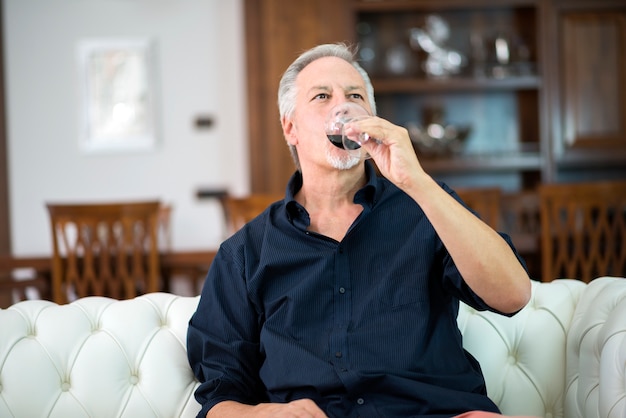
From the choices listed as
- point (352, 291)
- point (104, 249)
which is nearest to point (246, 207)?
point (104, 249)

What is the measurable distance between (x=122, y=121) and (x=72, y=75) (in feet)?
1.49

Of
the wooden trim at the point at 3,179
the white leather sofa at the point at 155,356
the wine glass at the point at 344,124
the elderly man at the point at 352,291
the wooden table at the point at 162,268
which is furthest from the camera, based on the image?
the wooden trim at the point at 3,179

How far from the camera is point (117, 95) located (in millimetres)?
5594

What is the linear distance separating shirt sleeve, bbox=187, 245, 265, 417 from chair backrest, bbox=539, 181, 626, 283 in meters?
2.01

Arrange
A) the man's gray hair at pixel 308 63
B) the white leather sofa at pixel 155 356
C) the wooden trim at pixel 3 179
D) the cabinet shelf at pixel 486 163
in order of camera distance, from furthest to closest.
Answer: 1. the wooden trim at pixel 3 179
2. the cabinet shelf at pixel 486 163
3. the man's gray hair at pixel 308 63
4. the white leather sofa at pixel 155 356

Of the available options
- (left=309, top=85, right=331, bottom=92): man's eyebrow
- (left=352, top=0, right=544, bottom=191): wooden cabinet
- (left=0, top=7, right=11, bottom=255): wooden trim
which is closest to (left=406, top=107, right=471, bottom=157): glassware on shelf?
(left=352, top=0, right=544, bottom=191): wooden cabinet

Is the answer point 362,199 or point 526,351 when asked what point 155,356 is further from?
point 526,351

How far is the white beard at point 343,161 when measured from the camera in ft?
5.83

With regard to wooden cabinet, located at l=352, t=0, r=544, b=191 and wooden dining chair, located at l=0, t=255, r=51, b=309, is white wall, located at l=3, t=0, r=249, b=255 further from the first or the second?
wooden dining chair, located at l=0, t=255, r=51, b=309

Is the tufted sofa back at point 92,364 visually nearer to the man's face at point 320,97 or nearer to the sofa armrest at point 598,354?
the man's face at point 320,97

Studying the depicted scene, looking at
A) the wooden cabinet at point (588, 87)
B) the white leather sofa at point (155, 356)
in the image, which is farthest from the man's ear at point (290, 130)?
the wooden cabinet at point (588, 87)

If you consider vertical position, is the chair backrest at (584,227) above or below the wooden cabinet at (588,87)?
below

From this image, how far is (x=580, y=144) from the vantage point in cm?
514

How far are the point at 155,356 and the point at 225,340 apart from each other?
0.20m
